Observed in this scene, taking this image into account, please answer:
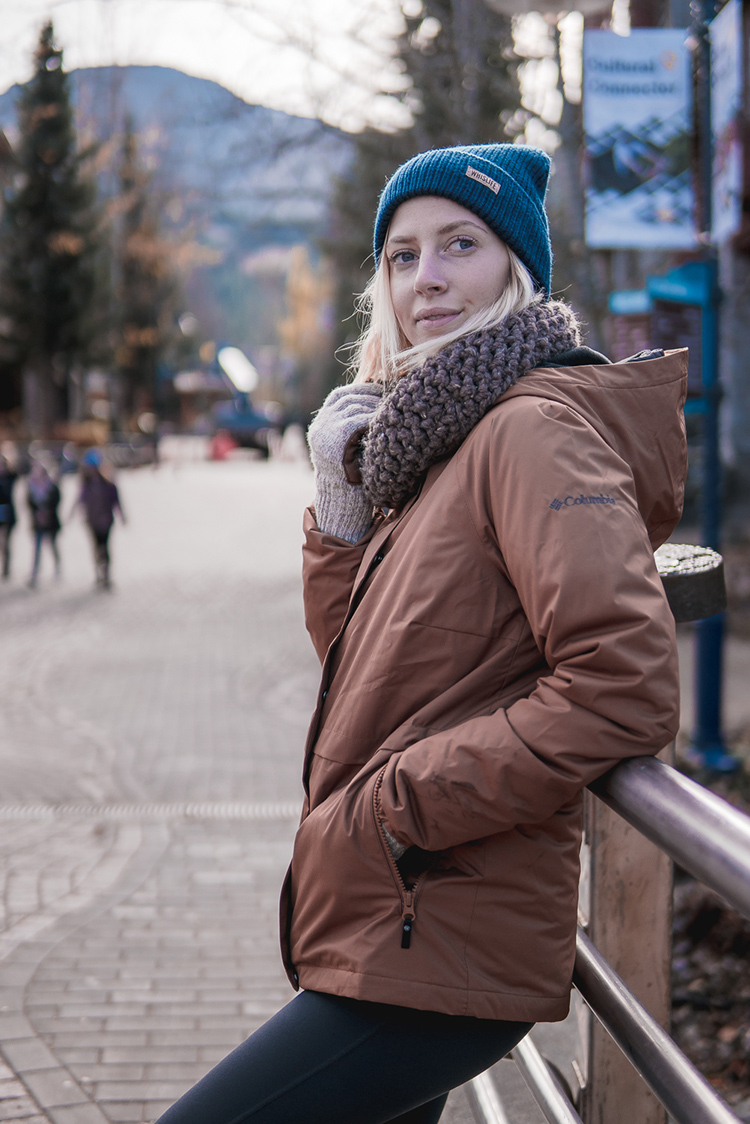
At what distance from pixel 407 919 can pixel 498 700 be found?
306 millimetres

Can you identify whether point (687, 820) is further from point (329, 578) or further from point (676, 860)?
point (329, 578)

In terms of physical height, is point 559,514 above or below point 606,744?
above

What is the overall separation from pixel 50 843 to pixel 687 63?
4.94m

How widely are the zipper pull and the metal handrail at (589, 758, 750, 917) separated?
0.91ft

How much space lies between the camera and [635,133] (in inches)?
224

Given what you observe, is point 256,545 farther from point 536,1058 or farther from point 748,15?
point 536,1058

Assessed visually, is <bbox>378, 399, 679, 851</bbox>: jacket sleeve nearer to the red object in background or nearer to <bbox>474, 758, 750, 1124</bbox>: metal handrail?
<bbox>474, 758, 750, 1124</bbox>: metal handrail

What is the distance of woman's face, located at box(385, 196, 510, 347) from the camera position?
168 cm

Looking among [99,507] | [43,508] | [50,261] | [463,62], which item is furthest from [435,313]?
[50,261]

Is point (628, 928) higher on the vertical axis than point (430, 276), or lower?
lower

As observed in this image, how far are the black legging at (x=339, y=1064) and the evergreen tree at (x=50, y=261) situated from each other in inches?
1311

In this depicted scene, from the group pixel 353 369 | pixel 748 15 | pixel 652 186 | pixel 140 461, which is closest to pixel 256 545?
pixel 748 15

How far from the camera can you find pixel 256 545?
674 inches

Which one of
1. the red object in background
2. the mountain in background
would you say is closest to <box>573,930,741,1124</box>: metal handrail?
the mountain in background
